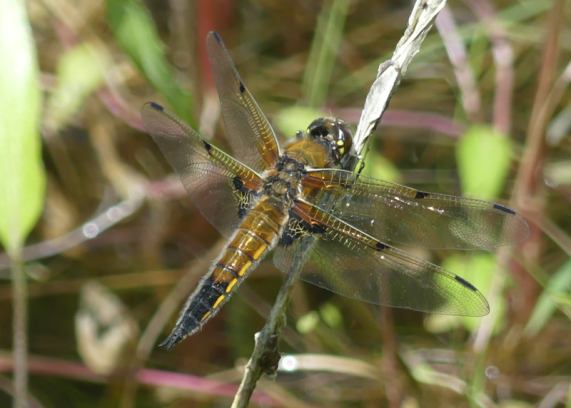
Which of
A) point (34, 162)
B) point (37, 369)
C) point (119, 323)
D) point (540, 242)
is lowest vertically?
point (37, 369)

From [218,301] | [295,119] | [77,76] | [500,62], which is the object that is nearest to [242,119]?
[295,119]

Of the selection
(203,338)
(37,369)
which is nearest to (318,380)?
(203,338)

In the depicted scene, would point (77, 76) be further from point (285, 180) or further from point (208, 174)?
point (285, 180)

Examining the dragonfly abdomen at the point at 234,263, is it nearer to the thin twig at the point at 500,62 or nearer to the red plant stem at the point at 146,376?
the red plant stem at the point at 146,376

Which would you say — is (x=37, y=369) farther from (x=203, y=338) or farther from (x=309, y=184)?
(x=309, y=184)

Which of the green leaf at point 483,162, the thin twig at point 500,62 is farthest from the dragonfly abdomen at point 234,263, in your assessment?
the thin twig at point 500,62
